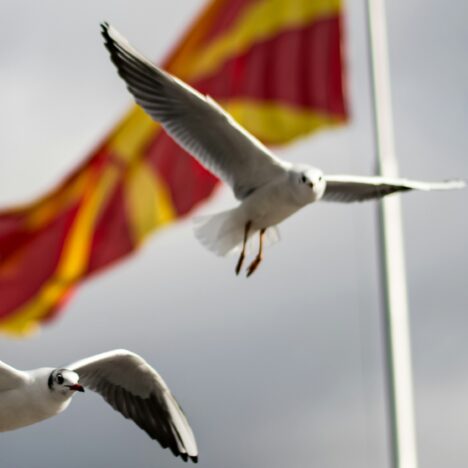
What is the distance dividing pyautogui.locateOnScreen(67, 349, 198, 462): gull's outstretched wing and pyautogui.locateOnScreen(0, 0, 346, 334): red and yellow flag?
150 inches

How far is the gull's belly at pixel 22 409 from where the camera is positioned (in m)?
5.02

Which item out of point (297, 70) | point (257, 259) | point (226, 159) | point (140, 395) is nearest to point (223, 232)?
point (257, 259)

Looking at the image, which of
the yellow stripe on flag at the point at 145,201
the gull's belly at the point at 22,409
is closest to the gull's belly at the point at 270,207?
the gull's belly at the point at 22,409

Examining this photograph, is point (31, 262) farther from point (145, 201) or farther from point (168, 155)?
Result: point (168, 155)

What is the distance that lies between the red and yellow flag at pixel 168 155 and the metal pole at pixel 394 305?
2.20ft

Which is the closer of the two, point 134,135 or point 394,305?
point 394,305

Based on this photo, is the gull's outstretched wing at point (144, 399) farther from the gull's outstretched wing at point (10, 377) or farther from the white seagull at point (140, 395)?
the gull's outstretched wing at point (10, 377)

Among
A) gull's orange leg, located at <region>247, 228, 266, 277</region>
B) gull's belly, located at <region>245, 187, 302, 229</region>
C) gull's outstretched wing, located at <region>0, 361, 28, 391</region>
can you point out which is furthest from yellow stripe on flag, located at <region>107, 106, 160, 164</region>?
gull's outstretched wing, located at <region>0, 361, 28, 391</region>

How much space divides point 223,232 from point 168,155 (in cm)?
469

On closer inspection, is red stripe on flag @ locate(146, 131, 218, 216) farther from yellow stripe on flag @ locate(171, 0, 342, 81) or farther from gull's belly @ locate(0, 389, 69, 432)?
gull's belly @ locate(0, 389, 69, 432)

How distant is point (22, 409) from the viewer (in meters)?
5.03

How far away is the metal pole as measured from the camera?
7840 mm

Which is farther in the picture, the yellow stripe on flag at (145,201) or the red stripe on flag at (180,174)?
the yellow stripe on flag at (145,201)

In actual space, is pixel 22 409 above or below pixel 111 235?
below
